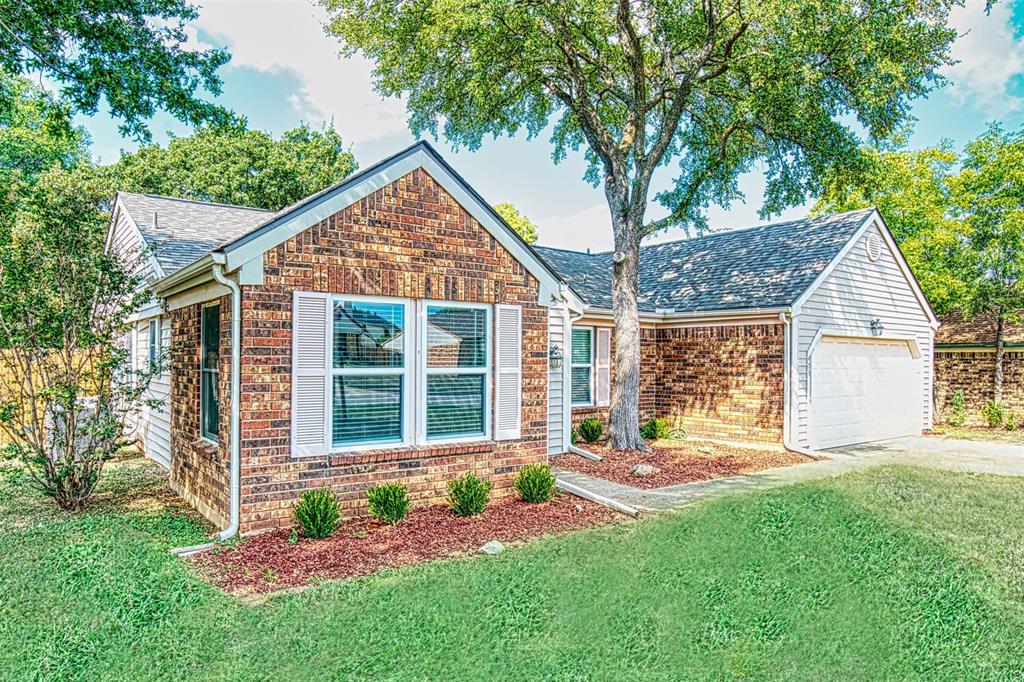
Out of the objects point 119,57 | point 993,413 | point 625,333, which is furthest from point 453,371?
point 993,413

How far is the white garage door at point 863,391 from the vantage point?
1323cm

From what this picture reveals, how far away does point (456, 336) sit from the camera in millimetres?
7625

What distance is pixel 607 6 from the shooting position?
1066 cm

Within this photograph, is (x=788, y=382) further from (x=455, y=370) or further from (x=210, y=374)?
(x=210, y=374)

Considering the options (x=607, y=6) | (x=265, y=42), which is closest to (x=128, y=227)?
(x=265, y=42)

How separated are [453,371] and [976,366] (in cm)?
1825

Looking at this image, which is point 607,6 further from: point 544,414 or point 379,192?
point 544,414

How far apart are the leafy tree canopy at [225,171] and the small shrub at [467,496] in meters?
24.7

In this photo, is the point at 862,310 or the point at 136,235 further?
the point at 862,310

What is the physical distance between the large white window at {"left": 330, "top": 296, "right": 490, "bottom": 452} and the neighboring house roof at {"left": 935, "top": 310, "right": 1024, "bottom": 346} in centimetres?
1753

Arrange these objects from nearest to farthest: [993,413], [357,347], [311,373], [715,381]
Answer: [311,373], [357,347], [715,381], [993,413]

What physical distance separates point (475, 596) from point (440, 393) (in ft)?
10.1

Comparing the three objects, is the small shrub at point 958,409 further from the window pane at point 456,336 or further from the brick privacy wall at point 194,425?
the brick privacy wall at point 194,425

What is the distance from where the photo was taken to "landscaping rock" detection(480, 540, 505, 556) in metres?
6.08
